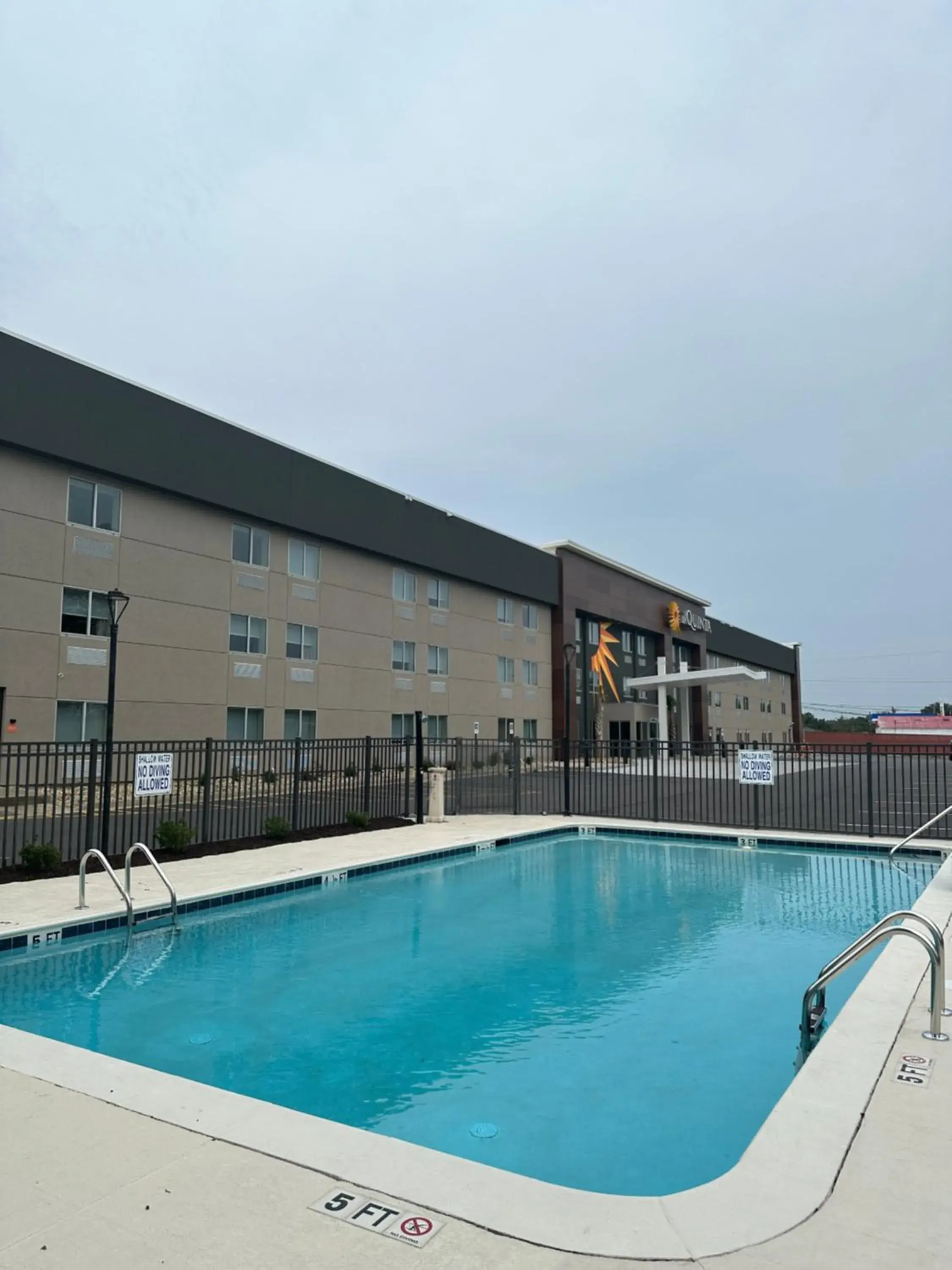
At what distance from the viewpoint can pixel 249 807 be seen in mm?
17438

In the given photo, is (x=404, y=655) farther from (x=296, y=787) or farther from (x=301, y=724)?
(x=296, y=787)

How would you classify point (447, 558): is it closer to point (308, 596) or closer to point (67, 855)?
point (308, 596)

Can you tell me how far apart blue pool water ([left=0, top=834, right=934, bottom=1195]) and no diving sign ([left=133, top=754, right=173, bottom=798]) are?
2.28 m

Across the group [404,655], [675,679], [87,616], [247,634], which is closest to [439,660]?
[404,655]

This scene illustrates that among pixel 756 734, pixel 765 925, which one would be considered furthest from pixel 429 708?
pixel 756 734

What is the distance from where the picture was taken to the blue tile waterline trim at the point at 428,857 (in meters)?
9.59

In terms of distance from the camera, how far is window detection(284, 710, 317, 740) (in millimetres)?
31875

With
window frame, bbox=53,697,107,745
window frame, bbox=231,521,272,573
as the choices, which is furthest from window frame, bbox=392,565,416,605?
window frame, bbox=53,697,107,745

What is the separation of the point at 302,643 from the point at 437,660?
905 cm

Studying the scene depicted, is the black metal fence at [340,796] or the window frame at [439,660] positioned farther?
the window frame at [439,660]

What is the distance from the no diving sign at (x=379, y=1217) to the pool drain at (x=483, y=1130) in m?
1.47

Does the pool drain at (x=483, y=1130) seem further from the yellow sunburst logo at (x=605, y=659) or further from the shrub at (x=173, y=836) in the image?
the yellow sunburst logo at (x=605, y=659)

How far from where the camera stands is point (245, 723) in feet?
99.2

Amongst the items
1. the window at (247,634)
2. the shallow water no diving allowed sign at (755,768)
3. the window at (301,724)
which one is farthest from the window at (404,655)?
the shallow water no diving allowed sign at (755,768)
